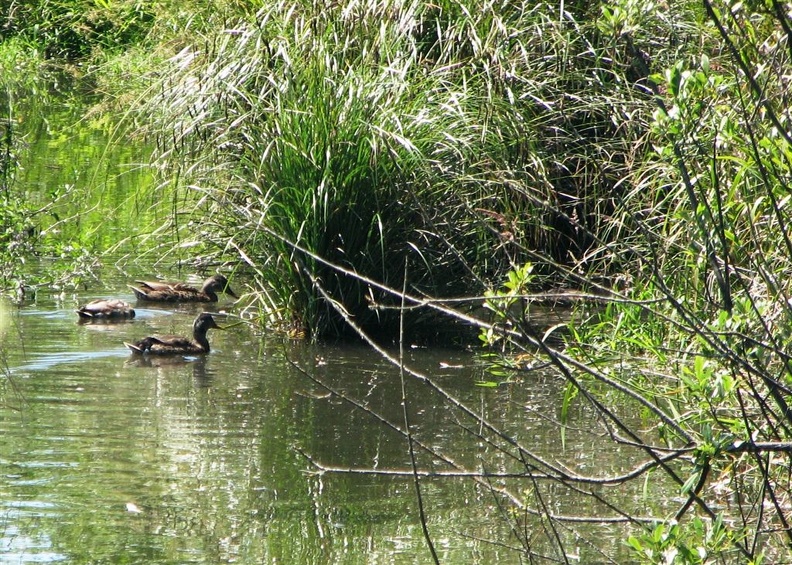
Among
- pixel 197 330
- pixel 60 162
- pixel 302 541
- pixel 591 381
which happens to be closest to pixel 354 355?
pixel 197 330

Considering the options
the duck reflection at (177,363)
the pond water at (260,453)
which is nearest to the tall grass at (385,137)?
the pond water at (260,453)

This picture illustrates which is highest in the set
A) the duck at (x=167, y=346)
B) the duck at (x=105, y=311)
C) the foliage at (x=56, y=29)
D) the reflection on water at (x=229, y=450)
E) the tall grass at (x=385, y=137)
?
the foliage at (x=56, y=29)

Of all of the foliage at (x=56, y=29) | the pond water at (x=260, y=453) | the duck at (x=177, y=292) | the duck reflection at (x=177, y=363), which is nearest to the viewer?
the pond water at (x=260, y=453)

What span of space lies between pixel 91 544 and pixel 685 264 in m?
3.45

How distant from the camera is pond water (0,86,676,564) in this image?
18.2ft

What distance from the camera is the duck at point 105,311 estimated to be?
9703 mm

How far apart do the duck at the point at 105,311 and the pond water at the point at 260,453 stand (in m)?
0.09

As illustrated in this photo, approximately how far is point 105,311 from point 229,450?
320cm

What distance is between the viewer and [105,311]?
978 centimetres

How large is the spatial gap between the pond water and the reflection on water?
0.01 m

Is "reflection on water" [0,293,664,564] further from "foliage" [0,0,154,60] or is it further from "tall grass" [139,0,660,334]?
"foliage" [0,0,154,60]

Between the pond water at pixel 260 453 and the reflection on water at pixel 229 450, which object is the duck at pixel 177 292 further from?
the reflection on water at pixel 229 450

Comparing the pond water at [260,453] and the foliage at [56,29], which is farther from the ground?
the foliage at [56,29]

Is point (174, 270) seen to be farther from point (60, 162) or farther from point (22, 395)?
point (60, 162)
